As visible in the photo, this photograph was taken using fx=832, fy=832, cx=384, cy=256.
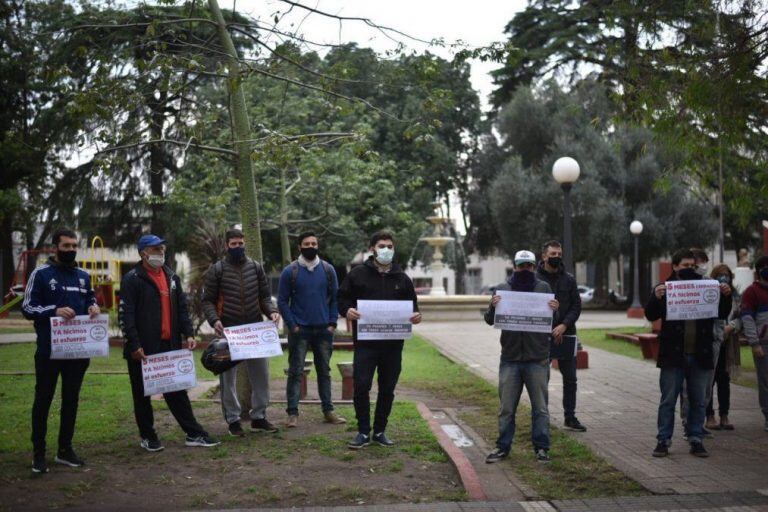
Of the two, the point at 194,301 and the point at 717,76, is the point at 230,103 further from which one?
the point at 194,301

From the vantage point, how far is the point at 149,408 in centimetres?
771

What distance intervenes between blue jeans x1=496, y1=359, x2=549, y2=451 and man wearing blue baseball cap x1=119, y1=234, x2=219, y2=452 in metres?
2.78

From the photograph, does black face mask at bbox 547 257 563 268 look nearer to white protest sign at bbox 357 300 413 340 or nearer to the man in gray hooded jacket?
the man in gray hooded jacket

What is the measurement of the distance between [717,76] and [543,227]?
30141 millimetres

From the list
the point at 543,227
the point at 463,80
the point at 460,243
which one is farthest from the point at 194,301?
the point at 460,243

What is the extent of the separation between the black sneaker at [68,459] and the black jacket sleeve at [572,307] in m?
4.84

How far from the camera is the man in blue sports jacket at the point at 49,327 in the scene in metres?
7.08

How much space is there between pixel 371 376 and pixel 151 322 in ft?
6.96

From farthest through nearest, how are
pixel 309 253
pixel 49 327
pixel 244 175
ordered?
pixel 244 175, pixel 309 253, pixel 49 327

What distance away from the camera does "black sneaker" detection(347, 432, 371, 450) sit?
783 centimetres

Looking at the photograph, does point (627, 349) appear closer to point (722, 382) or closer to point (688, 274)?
point (722, 382)

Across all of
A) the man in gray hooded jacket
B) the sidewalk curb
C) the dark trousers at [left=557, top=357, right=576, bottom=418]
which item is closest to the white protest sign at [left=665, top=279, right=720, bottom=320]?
the man in gray hooded jacket

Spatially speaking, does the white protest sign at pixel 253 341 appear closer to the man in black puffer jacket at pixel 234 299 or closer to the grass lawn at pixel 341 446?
the man in black puffer jacket at pixel 234 299

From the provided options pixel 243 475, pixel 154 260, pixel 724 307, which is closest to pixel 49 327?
pixel 154 260
